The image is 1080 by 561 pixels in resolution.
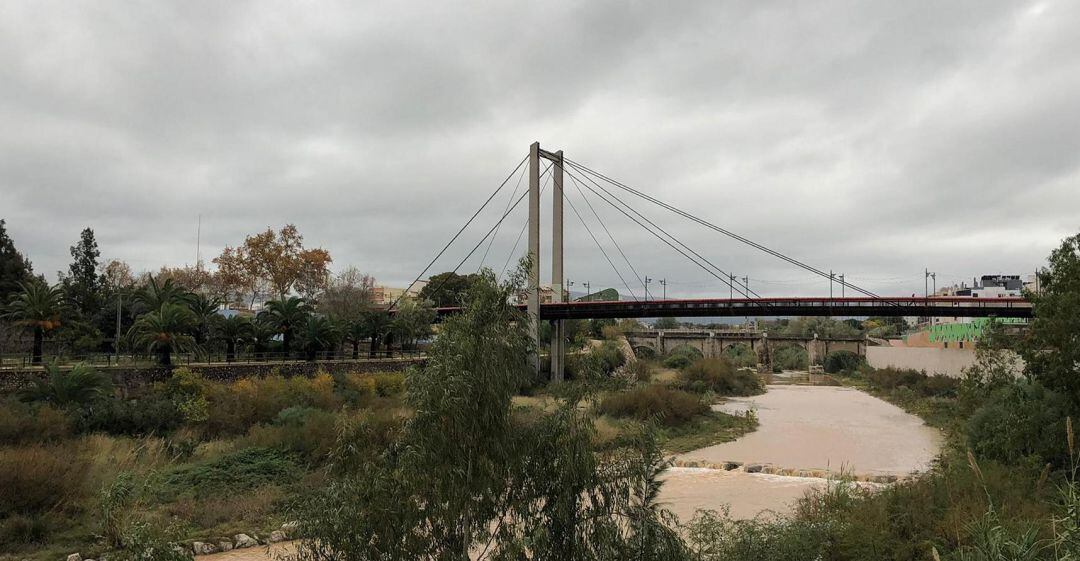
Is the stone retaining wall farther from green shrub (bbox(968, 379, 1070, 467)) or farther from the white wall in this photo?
the white wall

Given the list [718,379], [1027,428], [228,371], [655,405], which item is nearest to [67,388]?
[228,371]

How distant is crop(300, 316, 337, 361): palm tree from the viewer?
33.0m

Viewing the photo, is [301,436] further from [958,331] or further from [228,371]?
[958,331]

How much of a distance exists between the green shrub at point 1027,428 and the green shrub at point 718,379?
33.0m

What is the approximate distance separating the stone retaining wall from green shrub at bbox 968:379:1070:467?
14.2 m

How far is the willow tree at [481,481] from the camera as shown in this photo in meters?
5.53

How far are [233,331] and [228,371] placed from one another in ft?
14.0

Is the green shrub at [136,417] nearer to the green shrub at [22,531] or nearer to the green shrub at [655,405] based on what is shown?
the green shrub at [22,531]

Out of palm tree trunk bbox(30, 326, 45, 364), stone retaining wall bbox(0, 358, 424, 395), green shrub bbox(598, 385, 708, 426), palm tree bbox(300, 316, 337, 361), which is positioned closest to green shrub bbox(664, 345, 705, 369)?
green shrub bbox(598, 385, 708, 426)

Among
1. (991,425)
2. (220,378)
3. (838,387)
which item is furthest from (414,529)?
(838,387)

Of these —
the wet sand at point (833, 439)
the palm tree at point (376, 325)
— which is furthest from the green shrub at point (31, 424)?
the wet sand at point (833, 439)

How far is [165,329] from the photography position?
84.4ft

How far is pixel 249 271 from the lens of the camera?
167 feet

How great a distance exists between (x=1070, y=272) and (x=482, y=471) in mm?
13700
